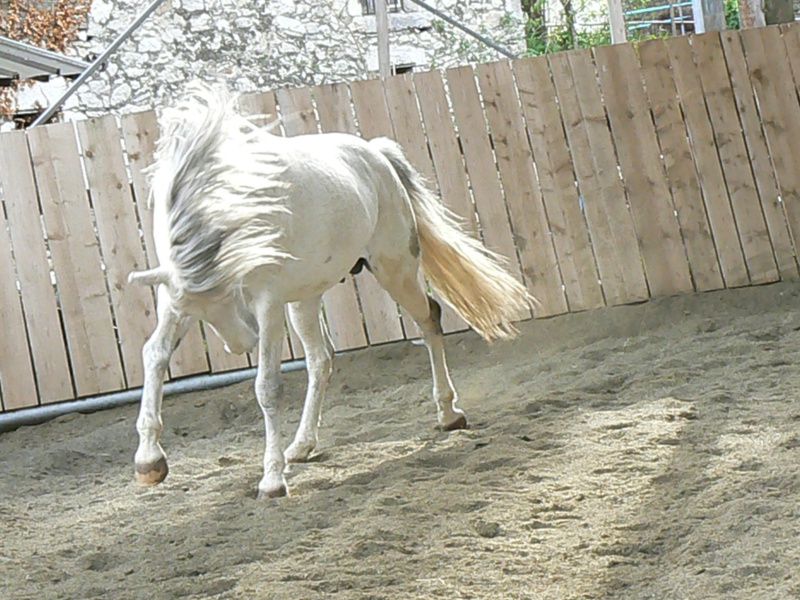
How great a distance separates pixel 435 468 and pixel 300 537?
898 mm

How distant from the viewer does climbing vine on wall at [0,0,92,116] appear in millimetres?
11570

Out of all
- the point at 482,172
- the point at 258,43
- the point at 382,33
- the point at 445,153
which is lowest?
the point at 482,172

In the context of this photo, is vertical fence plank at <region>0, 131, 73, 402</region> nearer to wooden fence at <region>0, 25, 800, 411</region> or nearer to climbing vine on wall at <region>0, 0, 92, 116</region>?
wooden fence at <region>0, 25, 800, 411</region>

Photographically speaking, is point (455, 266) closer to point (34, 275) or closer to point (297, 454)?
point (297, 454)

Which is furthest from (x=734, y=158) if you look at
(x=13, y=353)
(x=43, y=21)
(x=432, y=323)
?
(x=43, y=21)

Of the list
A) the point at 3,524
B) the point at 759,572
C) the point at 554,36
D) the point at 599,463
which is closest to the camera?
the point at 759,572

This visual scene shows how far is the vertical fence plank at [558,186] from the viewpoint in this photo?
640 centimetres

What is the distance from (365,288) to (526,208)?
1.10m

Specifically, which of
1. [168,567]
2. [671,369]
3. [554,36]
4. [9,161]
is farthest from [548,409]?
[554,36]

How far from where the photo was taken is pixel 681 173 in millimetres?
6566

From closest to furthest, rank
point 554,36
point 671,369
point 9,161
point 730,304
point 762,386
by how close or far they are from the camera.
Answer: point 762,386 → point 671,369 → point 9,161 → point 730,304 → point 554,36

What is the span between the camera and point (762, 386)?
448cm

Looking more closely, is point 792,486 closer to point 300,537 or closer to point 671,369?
point 300,537

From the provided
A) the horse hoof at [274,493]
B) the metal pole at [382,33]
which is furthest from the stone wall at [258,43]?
the horse hoof at [274,493]
